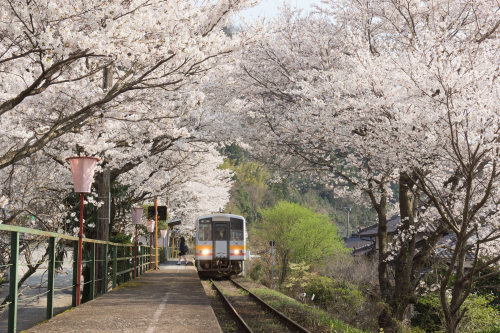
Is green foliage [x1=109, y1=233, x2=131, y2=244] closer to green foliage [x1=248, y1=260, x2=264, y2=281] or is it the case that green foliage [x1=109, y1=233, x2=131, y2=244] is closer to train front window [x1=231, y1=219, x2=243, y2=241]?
train front window [x1=231, y1=219, x2=243, y2=241]

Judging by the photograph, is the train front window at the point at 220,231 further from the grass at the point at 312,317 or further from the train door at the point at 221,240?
the grass at the point at 312,317

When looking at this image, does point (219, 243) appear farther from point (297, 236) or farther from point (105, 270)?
point (297, 236)

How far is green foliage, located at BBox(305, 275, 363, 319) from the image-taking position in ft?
62.9

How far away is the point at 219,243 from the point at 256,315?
9.63 m

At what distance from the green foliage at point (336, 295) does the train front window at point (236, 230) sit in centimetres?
399

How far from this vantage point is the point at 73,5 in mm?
5668

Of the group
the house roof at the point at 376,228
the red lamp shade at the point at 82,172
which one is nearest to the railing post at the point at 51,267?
the red lamp shade at the point at 82,172

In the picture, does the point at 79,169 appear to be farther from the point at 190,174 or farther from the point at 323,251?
the point at 323,251

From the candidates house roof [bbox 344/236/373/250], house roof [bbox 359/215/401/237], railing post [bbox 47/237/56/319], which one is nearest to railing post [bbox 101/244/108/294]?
railing post [bbox 47/237/56/319]

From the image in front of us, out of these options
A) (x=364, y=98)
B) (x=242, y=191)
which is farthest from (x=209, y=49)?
(x=242, y=191)

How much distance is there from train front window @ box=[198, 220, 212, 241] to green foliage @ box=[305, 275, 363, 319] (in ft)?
16.8

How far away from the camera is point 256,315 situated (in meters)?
11.7

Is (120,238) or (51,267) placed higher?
(120,238)

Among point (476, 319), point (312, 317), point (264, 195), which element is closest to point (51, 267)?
point (312, 317)
